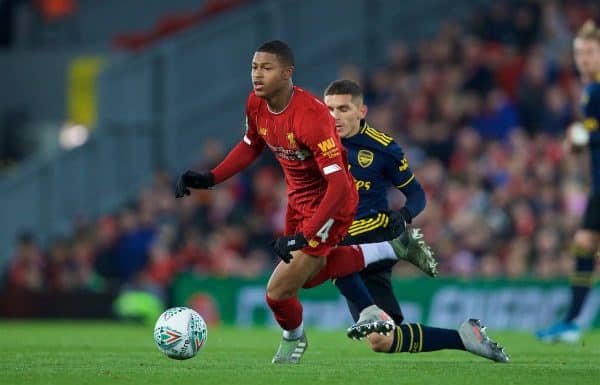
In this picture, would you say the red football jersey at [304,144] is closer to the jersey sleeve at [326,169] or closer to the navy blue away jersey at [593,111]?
the jersey sleeve at [326,169]

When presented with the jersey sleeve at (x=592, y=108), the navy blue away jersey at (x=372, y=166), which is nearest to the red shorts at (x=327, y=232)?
the navy blue away jersey at (x=372, y=166)

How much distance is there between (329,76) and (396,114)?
2.68 meters

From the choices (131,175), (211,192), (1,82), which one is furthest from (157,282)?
(1,82)

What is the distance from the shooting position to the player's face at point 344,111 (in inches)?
383

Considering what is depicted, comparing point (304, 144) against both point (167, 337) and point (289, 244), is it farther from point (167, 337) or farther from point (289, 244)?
point (167, 337)

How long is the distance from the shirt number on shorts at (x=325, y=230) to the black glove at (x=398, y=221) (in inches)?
25.0

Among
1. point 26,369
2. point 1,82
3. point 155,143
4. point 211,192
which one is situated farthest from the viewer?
point 1,82

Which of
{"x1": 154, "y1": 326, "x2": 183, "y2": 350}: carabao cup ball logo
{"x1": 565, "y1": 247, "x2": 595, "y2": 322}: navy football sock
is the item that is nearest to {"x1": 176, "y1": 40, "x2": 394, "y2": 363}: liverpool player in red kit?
{"x1": 154, "y1": 326, "x2": 183, "y2": 350}: carabao cup ball logo

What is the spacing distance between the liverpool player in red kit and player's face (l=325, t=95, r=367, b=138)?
695mm

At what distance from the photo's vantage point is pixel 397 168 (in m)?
9.77

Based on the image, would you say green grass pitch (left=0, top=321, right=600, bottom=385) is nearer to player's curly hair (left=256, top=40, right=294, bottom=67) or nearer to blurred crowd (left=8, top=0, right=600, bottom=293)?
player's curly hair (left=256, top=40, right=294, bottom=67)

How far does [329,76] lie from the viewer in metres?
22.4

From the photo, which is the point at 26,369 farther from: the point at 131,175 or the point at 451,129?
the point at 131,175

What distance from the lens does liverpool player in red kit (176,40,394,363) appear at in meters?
8.62
